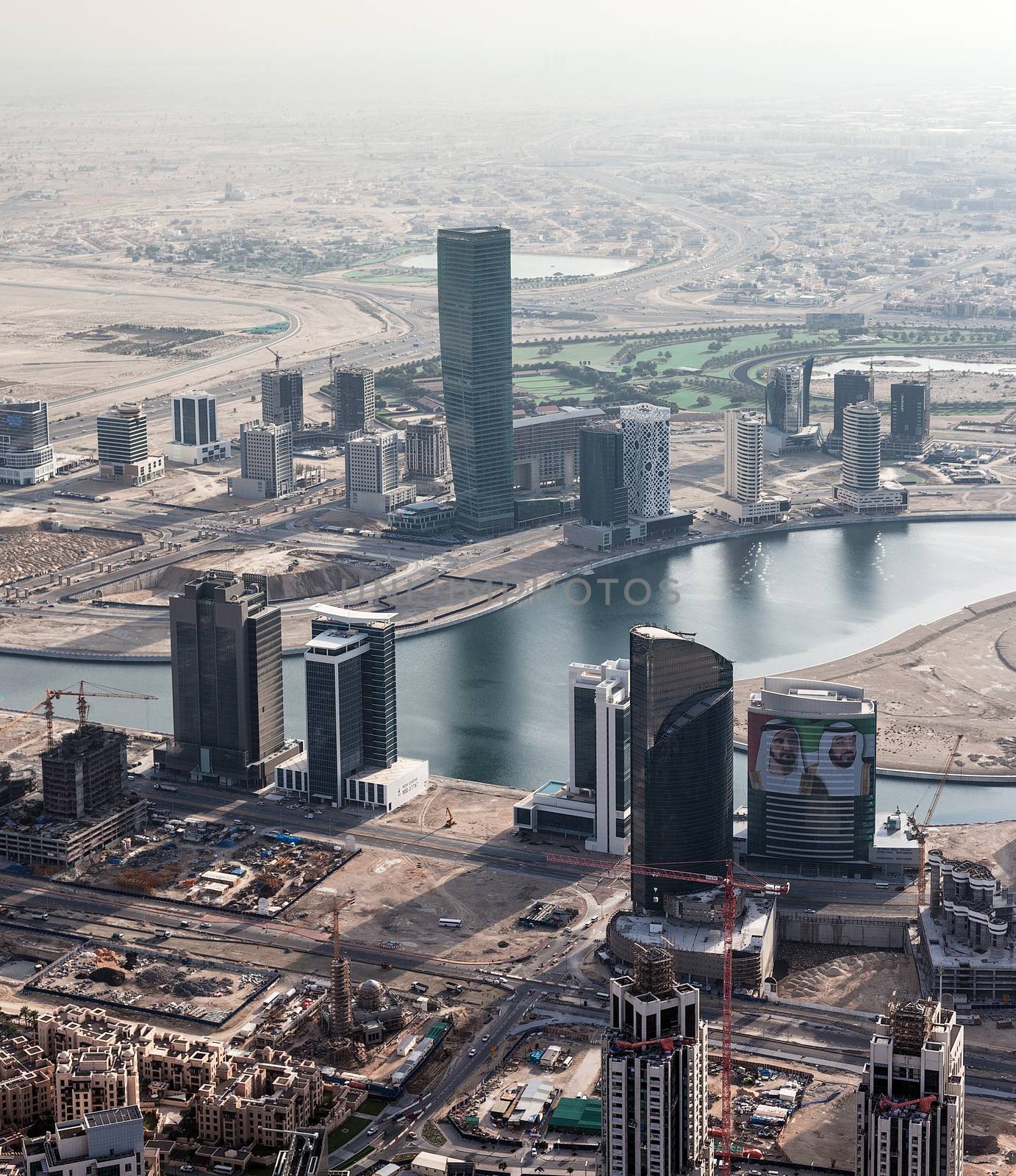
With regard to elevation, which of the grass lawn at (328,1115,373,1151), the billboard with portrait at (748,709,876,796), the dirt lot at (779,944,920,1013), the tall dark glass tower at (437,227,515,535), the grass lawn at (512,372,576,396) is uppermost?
the tall dark glass tower at (437,227,515,535)

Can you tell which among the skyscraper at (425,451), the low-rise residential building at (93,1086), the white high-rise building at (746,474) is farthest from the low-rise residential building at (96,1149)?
the skyscraper at (425,451)

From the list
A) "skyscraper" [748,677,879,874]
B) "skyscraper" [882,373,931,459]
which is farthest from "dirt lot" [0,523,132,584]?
"skyscraper" [748,677,879,874]

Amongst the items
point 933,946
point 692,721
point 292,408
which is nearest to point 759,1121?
point 933,946

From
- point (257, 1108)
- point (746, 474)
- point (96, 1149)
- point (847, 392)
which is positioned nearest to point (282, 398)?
point (746, 474)

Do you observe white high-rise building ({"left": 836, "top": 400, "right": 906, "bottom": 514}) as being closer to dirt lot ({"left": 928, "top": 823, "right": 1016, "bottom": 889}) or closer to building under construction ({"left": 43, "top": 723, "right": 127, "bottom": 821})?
dirt lot ({"left": 928, "top": 823, "right": 1016, "bottom": 889})

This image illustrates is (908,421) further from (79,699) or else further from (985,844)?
(79,699)
